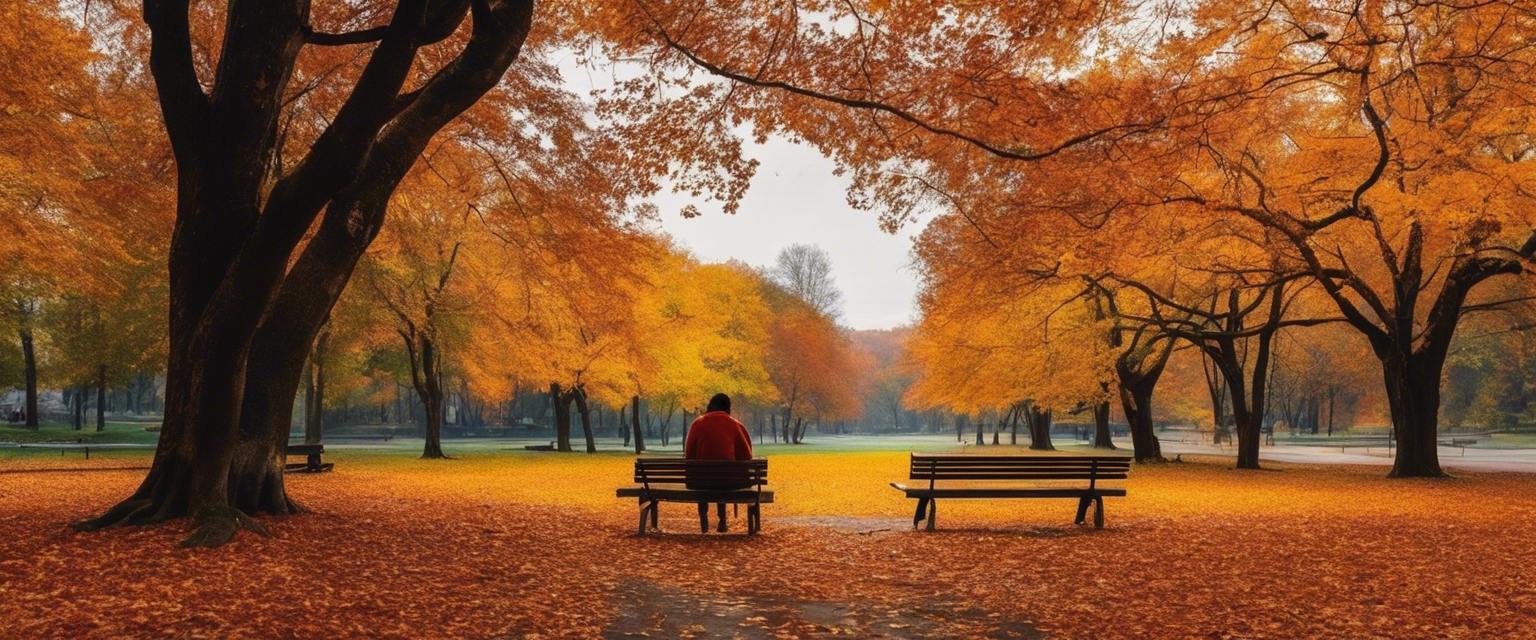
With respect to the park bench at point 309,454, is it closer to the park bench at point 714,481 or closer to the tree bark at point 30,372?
the park bench at point 714,481

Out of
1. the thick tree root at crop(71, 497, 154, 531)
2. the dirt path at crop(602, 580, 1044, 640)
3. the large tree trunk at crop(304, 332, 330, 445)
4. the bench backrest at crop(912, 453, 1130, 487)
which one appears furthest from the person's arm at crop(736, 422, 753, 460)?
the large tree trunk at crop(304, 332, 330, 445)

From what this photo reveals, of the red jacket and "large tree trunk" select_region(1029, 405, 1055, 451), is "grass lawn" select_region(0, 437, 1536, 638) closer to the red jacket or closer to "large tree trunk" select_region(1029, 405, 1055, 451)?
the red jacket

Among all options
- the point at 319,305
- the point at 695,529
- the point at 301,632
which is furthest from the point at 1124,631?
the point at 319,305

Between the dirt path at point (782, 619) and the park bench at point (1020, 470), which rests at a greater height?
the park bench at point (1020, 470)

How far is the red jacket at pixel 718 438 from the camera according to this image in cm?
1141

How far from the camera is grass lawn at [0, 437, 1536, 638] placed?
20.4 feet

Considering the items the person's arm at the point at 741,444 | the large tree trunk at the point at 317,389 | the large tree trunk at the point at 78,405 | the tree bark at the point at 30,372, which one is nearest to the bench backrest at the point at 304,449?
the large tree trunk at the point at 317,389

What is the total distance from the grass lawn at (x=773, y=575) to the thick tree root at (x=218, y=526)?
0.56ft

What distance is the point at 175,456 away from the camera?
8.60m

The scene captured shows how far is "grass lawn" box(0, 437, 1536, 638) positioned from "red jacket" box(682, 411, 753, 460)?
985mm

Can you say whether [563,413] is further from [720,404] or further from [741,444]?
[741,444]

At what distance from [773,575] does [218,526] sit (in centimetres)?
464

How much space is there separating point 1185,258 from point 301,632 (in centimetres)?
2001

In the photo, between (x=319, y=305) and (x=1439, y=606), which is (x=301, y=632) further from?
(x=1439, y=606)
